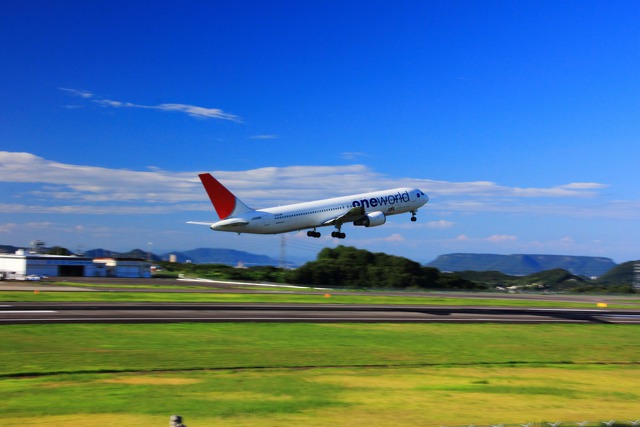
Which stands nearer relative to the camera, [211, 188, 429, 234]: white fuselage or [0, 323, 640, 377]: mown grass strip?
[0, 323, 640, 377]: mown grass strip

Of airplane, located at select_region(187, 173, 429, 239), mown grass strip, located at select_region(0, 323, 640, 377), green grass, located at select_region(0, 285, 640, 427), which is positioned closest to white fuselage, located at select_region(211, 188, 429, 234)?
airplane, located at select_region(187, 173, 429, 239)

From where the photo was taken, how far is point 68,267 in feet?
436

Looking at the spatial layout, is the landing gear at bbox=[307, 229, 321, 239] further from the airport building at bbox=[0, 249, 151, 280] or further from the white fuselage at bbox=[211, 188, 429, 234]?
the airport building at bbox=[0, 249, 151, 280]

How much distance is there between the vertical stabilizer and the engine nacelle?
16111 millimetres

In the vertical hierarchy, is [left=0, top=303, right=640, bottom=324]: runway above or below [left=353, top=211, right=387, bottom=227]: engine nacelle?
below

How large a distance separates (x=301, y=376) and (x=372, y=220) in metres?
57.2

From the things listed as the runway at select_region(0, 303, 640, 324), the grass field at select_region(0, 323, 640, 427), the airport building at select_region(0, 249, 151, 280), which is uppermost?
the airport building at select_region(0, 249, 151, 280)

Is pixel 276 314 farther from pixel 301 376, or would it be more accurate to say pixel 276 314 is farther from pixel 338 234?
pixel 338 234

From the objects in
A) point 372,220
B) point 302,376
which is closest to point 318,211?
point 372,220

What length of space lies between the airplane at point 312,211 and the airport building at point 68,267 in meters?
65.1

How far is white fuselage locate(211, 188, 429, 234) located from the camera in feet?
247

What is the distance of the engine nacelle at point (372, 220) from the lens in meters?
81.3

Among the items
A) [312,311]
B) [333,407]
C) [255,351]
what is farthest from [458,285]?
[333,407]

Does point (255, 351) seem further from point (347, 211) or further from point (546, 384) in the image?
point (347, 211)
